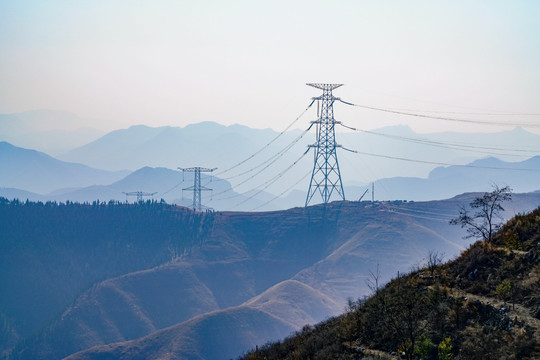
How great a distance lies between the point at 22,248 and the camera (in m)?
171

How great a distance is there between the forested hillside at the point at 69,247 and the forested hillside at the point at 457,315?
131 m

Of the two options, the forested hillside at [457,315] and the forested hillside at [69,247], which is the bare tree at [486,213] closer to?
the forested hillside at [457,315]

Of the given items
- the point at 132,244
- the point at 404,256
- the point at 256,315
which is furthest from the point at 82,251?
the point at 404,256

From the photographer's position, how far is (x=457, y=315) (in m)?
27.9

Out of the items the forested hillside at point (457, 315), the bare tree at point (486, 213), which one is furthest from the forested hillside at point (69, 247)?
the forested hillside at point (457, 315)

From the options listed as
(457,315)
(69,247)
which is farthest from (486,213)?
(69,247)

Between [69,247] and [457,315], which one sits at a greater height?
[457,315]

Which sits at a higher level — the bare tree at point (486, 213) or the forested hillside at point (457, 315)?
the bare tree at point (486, 213)

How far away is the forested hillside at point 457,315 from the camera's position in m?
25.5

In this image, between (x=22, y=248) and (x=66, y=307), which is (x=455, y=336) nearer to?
(x=66, y=307)

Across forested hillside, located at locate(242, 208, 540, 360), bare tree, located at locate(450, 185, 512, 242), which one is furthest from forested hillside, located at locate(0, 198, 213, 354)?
forested hillside, located at locate(242, 208, 540, 360)

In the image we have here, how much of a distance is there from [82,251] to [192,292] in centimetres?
4099

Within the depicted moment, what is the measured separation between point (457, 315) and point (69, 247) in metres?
162

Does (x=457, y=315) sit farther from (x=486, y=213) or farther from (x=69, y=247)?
(x=69, y=247)
